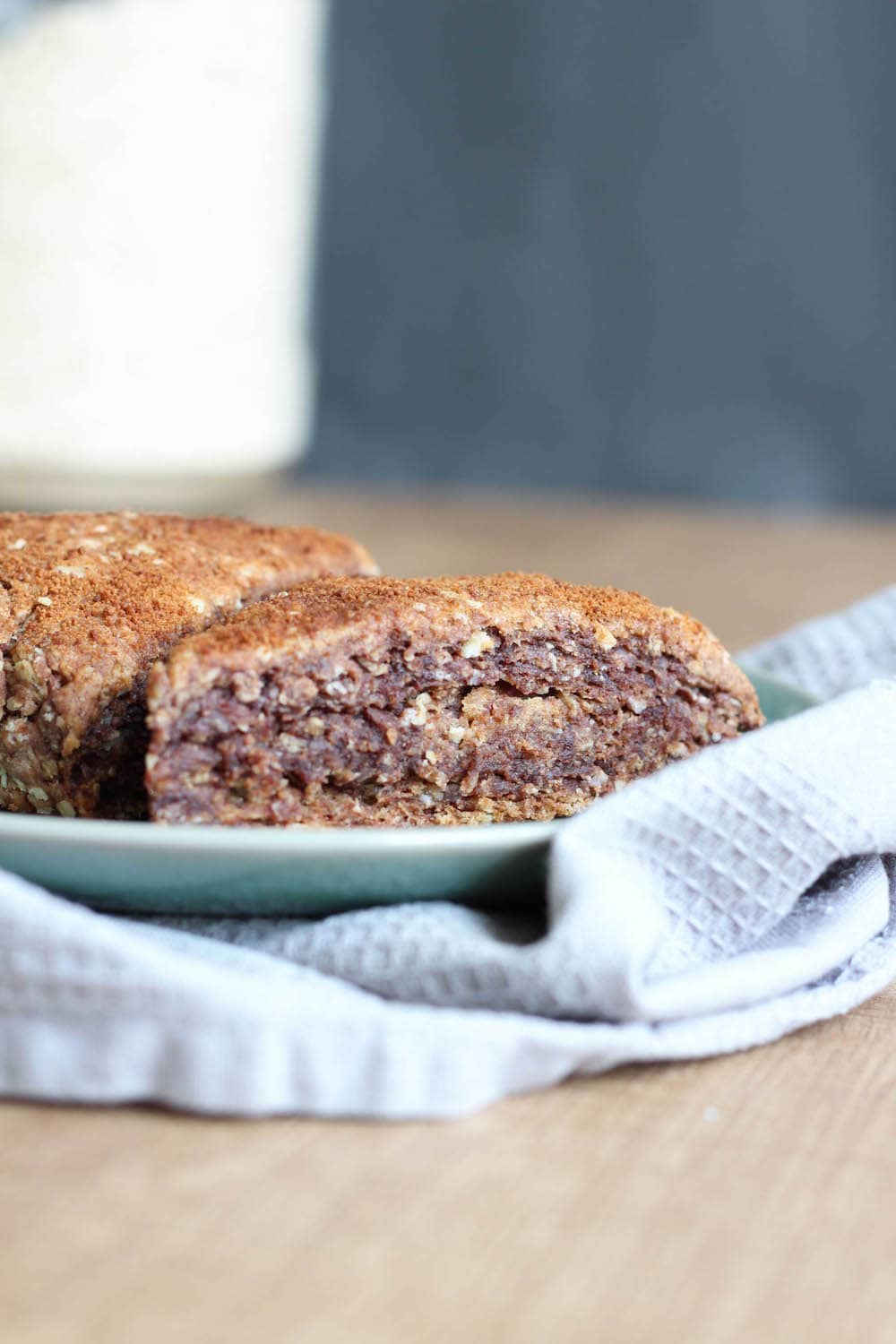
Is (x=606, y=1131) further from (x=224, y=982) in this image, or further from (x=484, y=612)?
(x=484, y=612)

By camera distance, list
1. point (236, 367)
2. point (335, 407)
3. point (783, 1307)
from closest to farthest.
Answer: point (783, 1307)
point (236, 367)
point (335, 407)

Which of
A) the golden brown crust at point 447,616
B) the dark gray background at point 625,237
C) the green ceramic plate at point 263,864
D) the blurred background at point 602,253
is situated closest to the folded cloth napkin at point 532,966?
the green ceramic plate at point 263,864

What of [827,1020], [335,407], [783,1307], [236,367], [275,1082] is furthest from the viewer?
[335,407]

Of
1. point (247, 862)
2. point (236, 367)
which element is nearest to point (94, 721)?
point (247, 862)

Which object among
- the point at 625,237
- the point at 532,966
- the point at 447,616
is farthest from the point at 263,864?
the point at 625,237

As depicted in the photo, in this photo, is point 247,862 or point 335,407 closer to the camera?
point 247,862

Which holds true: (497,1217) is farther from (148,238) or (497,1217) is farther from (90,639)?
(148,238)
